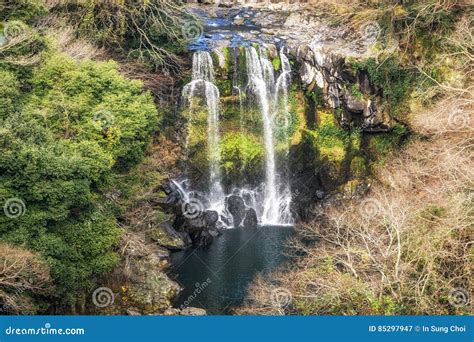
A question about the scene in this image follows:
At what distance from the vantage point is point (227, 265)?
22.9 m

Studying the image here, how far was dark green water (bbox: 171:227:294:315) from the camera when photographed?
2055cm

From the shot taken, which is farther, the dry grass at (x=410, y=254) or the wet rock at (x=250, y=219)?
the wet rock at (x=250, y=219)

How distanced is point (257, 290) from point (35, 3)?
41.0 ft

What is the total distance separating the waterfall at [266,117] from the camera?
2745 centimetres

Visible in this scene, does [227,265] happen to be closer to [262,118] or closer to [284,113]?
[262,118]

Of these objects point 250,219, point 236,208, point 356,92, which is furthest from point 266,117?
point 250,219

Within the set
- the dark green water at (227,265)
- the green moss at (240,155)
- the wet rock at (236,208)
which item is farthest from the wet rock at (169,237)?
the green moss at (240,155)

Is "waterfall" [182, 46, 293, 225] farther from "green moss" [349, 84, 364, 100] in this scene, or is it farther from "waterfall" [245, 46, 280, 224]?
"green moss" [349, 84, 364, 100]

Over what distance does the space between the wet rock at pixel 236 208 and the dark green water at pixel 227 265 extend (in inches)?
29.8

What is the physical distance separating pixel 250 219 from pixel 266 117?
505 centimetres

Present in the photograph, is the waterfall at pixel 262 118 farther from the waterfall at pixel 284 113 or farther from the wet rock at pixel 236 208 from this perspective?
the wet rock at pixel 236 208

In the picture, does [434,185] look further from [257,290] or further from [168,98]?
[168,98]

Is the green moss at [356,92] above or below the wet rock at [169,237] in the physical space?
above

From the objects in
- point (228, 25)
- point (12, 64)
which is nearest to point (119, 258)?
point (12, 64)
